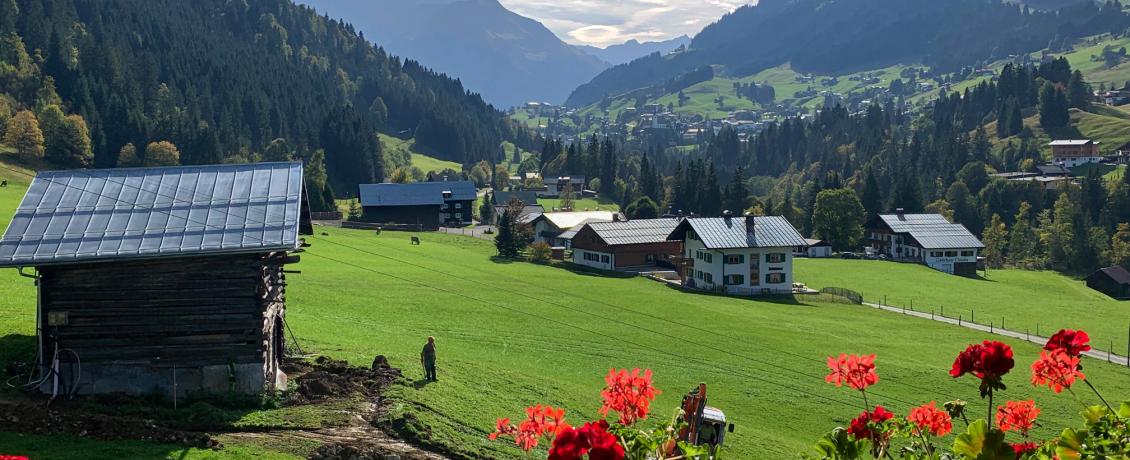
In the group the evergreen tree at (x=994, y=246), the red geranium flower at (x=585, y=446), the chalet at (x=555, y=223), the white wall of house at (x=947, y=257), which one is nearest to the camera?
the red geranium flower at (x=585, y=446)

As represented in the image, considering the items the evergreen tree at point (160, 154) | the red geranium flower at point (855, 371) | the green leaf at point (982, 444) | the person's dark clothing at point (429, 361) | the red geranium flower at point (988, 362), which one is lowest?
the person's dark clothing at point (429, 361)

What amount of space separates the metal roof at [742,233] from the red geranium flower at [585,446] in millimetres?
75274

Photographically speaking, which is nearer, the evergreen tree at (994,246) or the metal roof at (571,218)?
the metal roof at (571,218)

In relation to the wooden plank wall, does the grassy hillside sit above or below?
below

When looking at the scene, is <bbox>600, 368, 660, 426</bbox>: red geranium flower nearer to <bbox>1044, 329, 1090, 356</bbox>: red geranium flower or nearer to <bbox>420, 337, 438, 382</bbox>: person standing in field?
<bbox>1044, 329, 1090, 356</bbox>: red geranium flower

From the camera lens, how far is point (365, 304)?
1940 inches

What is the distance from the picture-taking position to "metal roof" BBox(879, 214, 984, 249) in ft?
365

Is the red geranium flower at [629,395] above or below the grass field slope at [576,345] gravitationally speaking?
above

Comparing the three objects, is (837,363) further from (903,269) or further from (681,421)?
(903,269)

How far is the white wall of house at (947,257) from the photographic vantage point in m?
110

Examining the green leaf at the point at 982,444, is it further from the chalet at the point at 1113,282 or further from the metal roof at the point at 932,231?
the metal roof at the point at 932,231

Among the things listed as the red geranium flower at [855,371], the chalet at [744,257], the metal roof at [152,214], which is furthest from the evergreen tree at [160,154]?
the red geranium flower at [855,371]

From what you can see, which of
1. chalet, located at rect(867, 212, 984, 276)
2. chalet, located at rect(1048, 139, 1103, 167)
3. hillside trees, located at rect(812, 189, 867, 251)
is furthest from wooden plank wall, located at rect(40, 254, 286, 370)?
chalet, located at rect(1048, 139, 1103, 167)

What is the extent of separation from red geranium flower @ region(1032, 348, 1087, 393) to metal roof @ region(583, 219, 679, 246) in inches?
3299
